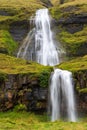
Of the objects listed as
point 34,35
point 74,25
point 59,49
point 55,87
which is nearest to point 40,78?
point 55,87

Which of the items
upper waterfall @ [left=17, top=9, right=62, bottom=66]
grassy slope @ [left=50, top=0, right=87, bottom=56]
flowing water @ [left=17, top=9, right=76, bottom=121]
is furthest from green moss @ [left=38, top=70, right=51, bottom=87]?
grassy slope @ [left=50, top=0, right=87, bottom=56]

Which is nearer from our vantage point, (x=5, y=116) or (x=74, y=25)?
(x=5, y=116)

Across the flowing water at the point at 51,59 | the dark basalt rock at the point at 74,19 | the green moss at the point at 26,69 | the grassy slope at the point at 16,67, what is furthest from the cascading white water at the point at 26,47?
the green moss at the point at 26,69

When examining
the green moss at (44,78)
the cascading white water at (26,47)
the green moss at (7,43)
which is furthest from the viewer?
the green moss at (7,43)

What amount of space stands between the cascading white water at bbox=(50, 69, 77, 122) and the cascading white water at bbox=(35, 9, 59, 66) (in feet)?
54.6

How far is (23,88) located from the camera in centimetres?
4584

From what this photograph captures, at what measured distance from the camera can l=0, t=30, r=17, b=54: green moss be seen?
67.1m

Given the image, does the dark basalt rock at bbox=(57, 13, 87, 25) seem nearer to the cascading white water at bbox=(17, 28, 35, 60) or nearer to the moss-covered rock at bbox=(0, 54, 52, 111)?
the cascading white water at bbox=(17, 28, 35, 60)

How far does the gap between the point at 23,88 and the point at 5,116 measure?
14.2 ft

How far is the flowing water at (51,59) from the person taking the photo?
44.2 m

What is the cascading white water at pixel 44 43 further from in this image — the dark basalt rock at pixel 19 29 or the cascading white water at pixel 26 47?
the dark basalt rock at pixel 19 29

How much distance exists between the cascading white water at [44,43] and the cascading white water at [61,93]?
54.6 feet

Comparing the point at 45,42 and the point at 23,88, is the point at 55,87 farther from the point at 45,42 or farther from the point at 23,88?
the point at 45,42

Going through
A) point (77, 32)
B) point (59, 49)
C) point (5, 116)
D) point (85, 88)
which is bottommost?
point (5, 116)
